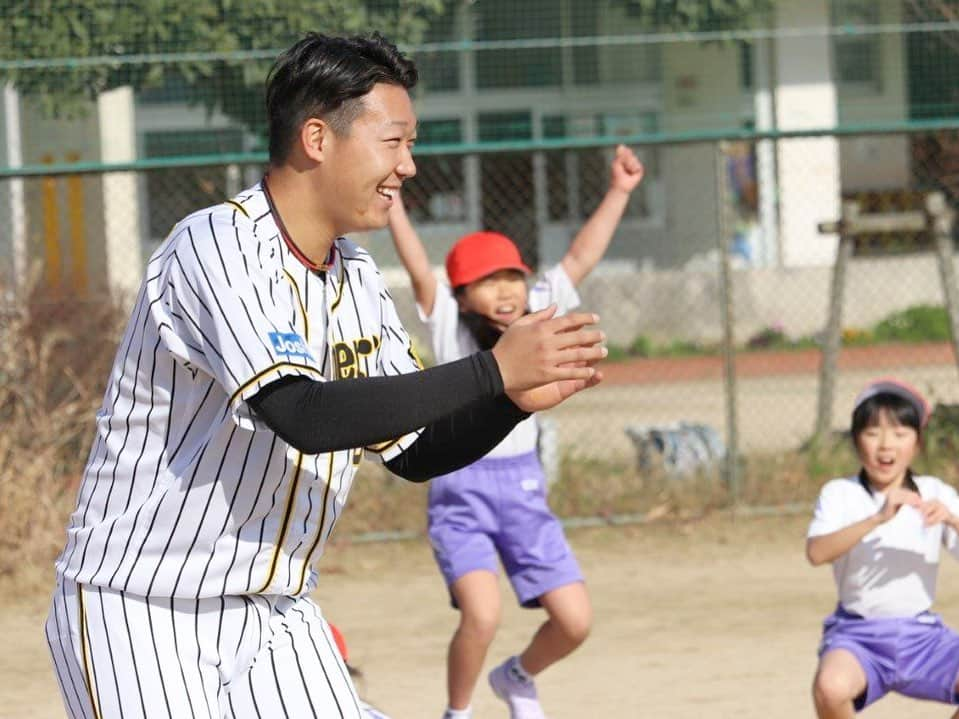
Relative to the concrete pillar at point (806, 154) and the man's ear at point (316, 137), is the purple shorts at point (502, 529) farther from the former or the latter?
the concrete pillar at point (806, 154)

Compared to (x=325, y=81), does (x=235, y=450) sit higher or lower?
lower

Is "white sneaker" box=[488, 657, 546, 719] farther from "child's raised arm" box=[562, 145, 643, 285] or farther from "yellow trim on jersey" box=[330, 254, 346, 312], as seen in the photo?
"yellow trim on jersey" box=[330, 254, 346, 312]

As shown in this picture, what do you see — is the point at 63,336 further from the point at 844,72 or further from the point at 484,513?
the point at 844,72

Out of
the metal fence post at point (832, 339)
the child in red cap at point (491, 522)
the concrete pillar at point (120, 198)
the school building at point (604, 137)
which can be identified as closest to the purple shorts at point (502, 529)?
the child in red cap at point (491, 522)

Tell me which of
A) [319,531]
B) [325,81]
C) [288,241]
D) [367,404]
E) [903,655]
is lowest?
[903,655]

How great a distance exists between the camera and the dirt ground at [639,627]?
5.98 metres

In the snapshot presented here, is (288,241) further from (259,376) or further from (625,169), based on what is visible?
(625,169)

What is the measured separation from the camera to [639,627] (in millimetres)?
7145

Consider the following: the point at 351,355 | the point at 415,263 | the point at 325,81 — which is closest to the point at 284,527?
the point at 351,355

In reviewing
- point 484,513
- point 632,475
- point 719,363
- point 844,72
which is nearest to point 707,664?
point 484,513

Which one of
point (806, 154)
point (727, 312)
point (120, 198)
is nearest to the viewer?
point (727, 312)

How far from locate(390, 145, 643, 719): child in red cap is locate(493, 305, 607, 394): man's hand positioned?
2722mm

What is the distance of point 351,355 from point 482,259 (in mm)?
2626

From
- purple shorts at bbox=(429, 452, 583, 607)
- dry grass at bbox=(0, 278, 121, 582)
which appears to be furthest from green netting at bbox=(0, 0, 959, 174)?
purple shorts at bbox=(429, 452, 583, 607)
